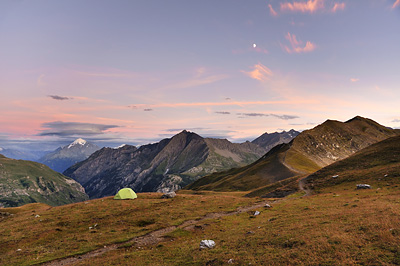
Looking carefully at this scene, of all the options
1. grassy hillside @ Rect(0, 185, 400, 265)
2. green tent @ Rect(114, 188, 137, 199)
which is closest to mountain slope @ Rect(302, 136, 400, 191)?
grassy hillside @ Rect(0, 185, 400, 265)

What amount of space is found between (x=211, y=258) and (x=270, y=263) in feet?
20.9

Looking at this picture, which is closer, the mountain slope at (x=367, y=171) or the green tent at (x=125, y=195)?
the mountain slope at (x=367, y=171)

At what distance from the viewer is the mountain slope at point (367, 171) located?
5919 cm

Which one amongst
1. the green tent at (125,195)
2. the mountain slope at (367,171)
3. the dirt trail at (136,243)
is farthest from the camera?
the green tent at (125,195)

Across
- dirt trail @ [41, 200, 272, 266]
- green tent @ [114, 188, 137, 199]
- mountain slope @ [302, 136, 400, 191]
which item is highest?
mountain slope @ [302, 136, 400, 191]

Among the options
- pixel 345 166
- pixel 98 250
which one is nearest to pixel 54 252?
Result: pixel 98 250

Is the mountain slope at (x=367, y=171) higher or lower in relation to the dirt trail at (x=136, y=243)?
higher

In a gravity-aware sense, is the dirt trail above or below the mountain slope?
below

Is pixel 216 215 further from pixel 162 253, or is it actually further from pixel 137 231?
pixel 162 253

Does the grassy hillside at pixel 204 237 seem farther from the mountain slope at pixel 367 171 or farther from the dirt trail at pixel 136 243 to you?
the mountain slope at pixel 367 171

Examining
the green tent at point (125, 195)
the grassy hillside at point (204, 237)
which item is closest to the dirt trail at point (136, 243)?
the grassy hillside at point (204, 237)

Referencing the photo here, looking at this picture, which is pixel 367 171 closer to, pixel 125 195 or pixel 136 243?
pixel 136 243

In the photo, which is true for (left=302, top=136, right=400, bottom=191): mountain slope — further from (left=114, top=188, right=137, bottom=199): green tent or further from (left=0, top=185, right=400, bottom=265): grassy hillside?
(left=114, top=188, right=137, bottom=199): green tent

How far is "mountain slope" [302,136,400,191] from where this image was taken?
59.2 m
